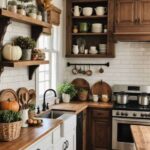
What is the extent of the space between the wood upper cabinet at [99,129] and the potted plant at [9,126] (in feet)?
8.10

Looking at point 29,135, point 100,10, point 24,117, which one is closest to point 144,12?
point 100,10

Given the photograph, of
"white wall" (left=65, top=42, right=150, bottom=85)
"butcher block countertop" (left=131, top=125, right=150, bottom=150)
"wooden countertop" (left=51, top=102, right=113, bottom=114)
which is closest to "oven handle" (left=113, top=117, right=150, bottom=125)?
"wooden countertop" (left=51, top=102, right=113, bottom=114)

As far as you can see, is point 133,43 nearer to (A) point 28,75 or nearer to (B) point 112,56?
(B) point 112,56

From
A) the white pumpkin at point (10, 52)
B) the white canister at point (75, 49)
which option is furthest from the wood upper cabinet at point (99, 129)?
the white pumpkin at point (10, 52)

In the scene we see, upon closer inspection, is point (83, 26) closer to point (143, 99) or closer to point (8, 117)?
point (143, 99)

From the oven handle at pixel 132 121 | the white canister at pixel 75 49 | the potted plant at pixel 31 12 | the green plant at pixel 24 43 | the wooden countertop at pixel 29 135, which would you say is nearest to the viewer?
the wooden countertop at pixel 29 135

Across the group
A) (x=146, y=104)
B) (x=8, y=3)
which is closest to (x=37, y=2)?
(x=8, y=3)

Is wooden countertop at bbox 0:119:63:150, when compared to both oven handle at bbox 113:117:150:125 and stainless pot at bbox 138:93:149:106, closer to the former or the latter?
oven handle at bbox 113:117:150:125

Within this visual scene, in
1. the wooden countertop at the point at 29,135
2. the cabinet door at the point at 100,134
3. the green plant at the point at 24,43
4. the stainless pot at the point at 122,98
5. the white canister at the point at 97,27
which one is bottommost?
the cabinet door at the point at 100,134

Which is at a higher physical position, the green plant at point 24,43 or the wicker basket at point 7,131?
the green plant at point 24,43

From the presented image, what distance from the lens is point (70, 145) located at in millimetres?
3865

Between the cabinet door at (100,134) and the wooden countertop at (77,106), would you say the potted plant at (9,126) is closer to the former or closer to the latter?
the wooden countertop at (77,106)

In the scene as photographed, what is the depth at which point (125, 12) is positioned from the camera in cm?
502

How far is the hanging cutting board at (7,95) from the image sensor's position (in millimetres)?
3114
